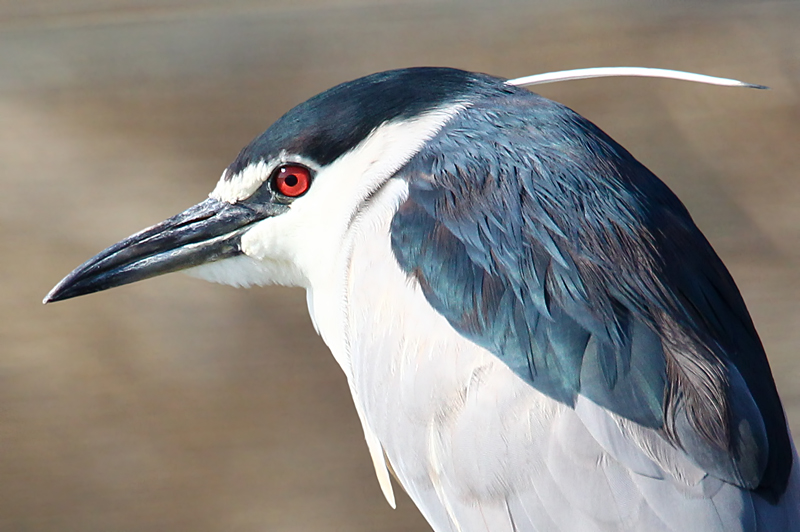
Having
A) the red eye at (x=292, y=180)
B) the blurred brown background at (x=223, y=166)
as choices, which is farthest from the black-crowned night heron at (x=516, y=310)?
the blurred brown background at (x=223, y=166)

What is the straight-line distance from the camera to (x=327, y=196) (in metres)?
0.85

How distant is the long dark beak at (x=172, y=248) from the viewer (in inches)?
35.1

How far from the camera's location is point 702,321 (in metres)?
0.73

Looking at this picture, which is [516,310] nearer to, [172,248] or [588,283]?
[588,283]

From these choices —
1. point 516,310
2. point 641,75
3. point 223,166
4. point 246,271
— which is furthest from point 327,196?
point 223,166

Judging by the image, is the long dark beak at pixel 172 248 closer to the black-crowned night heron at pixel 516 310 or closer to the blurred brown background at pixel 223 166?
the black-crowned night heron at pixel 516 310

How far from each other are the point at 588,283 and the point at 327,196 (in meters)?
0.30

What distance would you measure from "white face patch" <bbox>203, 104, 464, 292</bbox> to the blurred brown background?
41.9 inches

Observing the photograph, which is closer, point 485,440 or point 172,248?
point 485,440

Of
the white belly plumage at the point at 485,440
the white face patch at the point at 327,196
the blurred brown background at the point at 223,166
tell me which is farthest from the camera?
the blurred brown background at the point at 223,166

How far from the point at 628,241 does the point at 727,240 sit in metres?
1.49

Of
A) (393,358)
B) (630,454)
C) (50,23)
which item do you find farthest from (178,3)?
(630,454)

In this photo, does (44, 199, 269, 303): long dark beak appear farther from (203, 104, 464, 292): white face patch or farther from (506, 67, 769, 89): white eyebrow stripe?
(506, 67, 769, 89): white eyebrow stripe

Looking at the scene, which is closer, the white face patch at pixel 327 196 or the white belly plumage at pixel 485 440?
the white belly plumage at pixel 485 440
